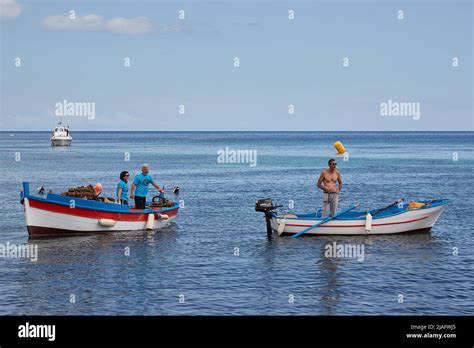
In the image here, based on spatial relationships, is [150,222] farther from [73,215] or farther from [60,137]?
[60,137]

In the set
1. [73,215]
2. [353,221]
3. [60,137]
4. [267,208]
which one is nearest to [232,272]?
[267,208]

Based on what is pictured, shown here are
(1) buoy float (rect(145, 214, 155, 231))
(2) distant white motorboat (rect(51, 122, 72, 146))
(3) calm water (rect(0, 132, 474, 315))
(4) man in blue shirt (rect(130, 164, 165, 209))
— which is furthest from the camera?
(2) distant white motorboat (rect(51, 122, 72, 146))

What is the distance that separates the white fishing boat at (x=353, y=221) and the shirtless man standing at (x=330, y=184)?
1.83ft

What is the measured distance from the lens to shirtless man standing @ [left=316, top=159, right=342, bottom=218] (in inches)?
1016

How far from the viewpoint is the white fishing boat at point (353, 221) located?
2695 cm

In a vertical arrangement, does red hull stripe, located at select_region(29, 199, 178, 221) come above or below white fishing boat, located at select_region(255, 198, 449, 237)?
above

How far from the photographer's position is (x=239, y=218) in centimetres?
3391

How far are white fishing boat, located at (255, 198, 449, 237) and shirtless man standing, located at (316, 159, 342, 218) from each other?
1.83 feet

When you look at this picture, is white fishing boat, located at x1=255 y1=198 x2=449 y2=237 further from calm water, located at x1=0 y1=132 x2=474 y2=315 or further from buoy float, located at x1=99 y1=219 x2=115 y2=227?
buoy float, located at x1=99 y1=219 x2=115 y2=227

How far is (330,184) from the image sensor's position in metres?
26.0

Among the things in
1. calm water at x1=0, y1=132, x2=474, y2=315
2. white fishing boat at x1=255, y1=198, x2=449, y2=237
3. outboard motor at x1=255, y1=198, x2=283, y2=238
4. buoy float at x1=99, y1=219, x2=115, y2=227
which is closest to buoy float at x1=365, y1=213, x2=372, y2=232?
white fishing boat at x1=255, y1=198, x2=449, y2=237
